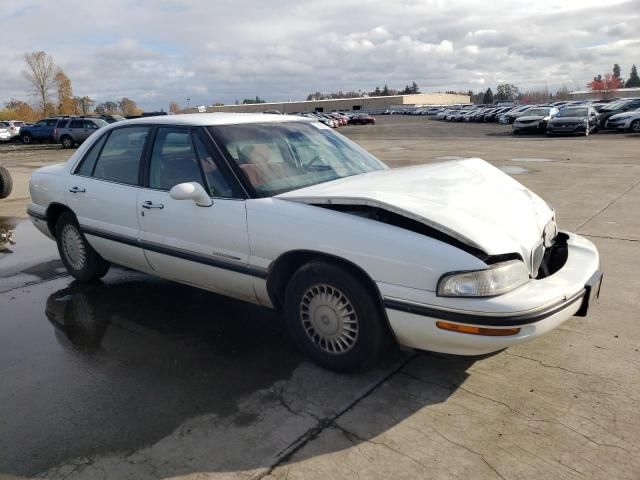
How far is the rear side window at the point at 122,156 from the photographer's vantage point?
14.4 feet

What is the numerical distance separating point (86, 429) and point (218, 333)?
1.28m

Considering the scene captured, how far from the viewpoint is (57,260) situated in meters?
6.15

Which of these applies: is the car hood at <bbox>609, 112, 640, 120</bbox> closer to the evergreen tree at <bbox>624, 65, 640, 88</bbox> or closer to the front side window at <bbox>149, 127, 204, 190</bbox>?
the front side window at <bbox>149, 127, 204, 190</bbox>

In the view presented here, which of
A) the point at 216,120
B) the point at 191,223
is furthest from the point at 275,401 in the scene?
the point at 216,120

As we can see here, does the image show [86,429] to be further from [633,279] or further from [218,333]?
[633,279]

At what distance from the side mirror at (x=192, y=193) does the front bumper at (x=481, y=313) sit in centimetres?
142

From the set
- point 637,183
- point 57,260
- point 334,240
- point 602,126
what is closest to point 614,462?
point 334,240

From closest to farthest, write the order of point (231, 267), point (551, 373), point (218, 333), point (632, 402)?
1. point (632, 402)
2. point (551, 373)
3. point (231, 267)
4. point (218, 333)

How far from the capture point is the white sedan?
9.29 feet

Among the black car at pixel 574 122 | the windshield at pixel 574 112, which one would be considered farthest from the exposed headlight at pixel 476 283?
the windshield at pixel 574 112

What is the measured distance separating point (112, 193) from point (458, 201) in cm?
282

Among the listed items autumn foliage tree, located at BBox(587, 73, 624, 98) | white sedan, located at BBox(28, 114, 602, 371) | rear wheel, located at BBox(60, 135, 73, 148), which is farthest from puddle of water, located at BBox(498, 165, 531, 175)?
autumn foliage tree, located at BBox(587, 73, 624, 98)

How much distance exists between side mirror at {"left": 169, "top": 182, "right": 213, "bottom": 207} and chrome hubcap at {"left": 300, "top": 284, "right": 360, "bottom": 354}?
0.98 m

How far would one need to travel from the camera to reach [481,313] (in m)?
2.73
